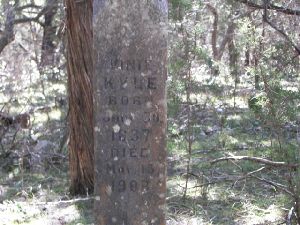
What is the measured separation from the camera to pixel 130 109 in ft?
11.6

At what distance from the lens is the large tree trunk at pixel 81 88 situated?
19.4 feet

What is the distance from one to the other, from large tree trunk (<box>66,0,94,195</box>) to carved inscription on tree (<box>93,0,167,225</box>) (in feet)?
7.82

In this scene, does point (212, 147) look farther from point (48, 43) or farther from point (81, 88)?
point (48, 43)

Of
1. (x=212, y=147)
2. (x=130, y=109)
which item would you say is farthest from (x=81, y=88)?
(x=212, y=147)

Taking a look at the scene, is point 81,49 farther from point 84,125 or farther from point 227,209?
point 227,209

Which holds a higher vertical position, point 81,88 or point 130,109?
point 130,109

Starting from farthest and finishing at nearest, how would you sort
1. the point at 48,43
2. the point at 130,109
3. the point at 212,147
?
1. the point at 48,43
2. the point at 212,147
3. the point at 130,109

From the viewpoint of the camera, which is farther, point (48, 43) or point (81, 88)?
point (48, 43)

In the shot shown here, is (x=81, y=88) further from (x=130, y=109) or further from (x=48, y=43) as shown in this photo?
(x=48, y=43)

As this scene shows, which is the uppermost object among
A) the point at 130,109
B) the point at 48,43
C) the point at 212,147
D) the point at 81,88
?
the point at 48,43

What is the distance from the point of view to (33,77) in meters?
15.2

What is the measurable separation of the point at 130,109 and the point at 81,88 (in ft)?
8.39

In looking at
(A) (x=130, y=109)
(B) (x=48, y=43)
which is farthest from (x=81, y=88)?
(B) (x=48, y=43)

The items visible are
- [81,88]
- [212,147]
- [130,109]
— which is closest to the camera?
[130,109]
